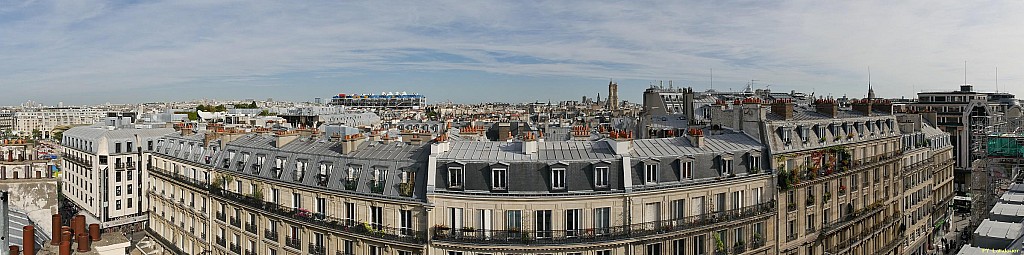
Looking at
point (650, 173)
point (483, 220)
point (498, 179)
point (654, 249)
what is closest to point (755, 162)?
point (650, 173)

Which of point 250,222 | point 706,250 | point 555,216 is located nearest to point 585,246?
point 555,216

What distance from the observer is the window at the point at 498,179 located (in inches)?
1021

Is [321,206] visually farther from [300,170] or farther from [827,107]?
[827,107]

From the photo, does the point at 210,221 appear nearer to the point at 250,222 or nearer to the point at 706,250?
the point at 250,222

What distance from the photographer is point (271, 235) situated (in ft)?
106

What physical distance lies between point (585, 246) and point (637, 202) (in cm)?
279

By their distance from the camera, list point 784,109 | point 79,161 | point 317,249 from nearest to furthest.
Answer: point 317,249 < point 784,109 < point 79,161

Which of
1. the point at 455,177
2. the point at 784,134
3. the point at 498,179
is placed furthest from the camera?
the point at 784,134

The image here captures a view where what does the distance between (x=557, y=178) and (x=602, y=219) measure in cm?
245

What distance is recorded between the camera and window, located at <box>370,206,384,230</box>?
27875 millimetres

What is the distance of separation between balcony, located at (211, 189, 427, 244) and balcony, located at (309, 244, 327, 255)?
999 mm

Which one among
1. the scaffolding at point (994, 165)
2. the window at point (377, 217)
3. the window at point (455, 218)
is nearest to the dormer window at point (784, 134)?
the window at point (455, 218)

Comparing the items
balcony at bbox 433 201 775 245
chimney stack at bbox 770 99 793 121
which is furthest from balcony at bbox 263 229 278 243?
chimney stack at bbox 770 99 793 121

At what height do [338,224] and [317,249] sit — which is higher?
[338,224]
